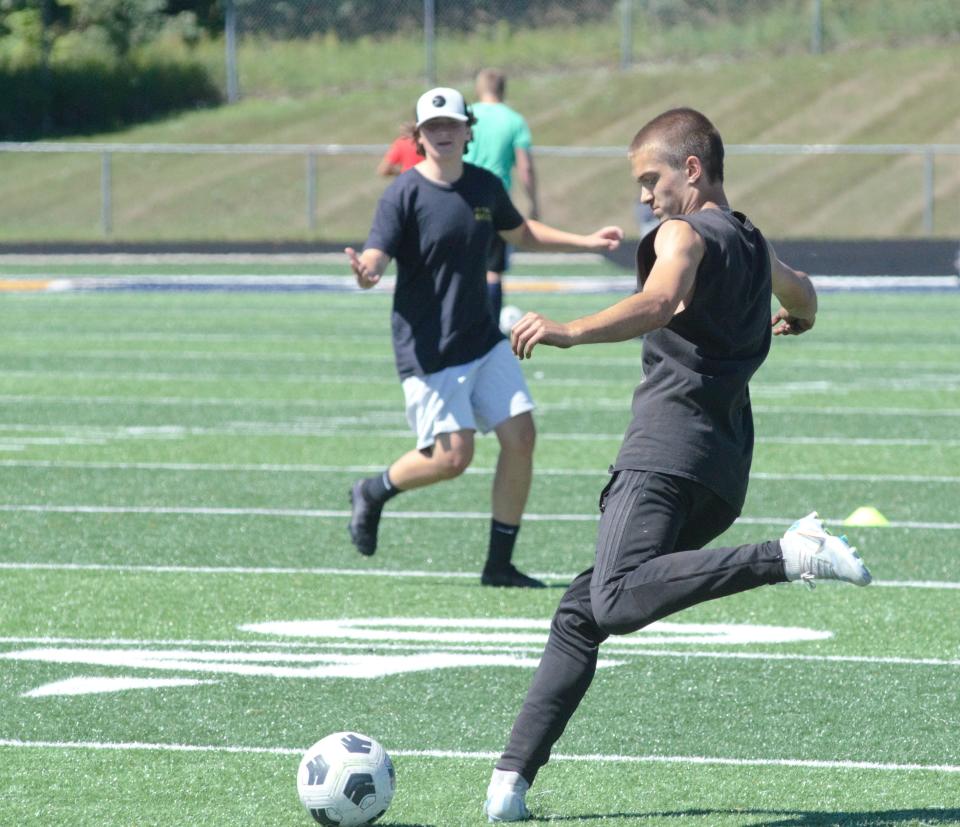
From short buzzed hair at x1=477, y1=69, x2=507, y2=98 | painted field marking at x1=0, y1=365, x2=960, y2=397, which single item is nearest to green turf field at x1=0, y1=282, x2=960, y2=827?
painted field marking at x1=0, y1=365, x2=960, y2=397

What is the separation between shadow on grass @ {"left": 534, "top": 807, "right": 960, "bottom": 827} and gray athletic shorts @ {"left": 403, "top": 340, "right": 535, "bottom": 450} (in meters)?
3.43

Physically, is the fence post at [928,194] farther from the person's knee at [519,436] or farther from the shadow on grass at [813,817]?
the shadow on grass at [813,817]

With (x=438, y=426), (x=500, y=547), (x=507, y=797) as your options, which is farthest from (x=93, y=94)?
(x=507, y=797)

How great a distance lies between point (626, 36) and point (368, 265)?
3750 centimetres

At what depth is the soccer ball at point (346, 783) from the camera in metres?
4.85

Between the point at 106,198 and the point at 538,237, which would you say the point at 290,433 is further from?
the point at 106,198

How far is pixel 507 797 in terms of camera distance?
489 cm

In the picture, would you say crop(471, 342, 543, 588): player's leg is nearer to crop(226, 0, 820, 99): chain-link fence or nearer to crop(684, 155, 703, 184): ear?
crop(684, 155, 703, 184): ear

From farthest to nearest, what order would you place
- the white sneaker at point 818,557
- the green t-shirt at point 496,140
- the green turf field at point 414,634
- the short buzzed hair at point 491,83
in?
the short buzzed hair at point 491,83, the green t-shirt at point 496,140, the green turf field at point 414,634, the white sneaker at point 818,557

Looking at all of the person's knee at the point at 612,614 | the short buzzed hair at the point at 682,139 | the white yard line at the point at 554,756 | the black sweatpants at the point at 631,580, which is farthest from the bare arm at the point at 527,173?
the person's knee at the point at 612,614

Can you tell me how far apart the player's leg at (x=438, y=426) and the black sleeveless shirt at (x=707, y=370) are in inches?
127

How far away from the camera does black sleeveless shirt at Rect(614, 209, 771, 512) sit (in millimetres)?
4875

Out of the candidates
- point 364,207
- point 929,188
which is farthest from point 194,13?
point 929,188

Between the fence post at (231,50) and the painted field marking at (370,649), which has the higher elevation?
the painted field marking at (370,649)
